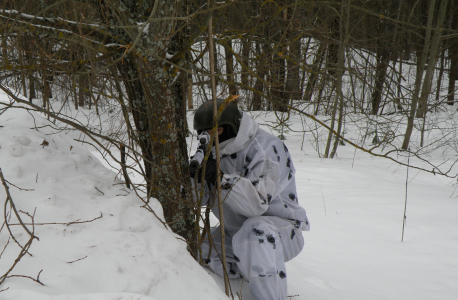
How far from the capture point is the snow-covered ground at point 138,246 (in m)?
1.29

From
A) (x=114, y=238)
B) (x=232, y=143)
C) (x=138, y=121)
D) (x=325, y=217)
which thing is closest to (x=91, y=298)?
(x=114, y=238)

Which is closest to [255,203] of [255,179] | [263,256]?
[255,179]

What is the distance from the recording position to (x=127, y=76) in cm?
197

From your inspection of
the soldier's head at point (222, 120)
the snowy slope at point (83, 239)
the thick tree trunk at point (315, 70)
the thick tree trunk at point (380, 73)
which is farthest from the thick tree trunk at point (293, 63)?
the snowy slope at point (83, 239)

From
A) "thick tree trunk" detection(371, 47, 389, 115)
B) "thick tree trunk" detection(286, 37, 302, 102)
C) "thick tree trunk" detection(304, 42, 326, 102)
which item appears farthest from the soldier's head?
"thick tree trunk" detection(371, 47, 389, 115)

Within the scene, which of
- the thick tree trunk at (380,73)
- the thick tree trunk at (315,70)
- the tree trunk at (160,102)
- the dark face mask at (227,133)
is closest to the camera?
the tree trunk at (160,102)

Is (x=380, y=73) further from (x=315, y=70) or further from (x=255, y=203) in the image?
(x=255, y=203)

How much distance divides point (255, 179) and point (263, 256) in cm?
47

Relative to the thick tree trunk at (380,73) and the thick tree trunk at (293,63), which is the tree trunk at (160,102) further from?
the thick tree trunk at (380,73)

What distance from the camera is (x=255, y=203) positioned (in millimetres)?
2203

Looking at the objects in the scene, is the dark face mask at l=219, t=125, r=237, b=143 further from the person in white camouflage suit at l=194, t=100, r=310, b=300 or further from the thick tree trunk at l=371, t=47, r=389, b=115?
the thick tree trunk at l=371, t=47, r=389, b=115

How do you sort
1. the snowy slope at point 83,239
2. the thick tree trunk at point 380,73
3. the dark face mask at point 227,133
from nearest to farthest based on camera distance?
the snowy slope at point 83,239 → the dark face mask at point 227,133 → the thick tree trunk at point 380,73

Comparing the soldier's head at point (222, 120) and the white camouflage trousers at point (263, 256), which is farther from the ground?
A: the soldier's head at point (222, 120)

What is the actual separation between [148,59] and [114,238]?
0.94 m
